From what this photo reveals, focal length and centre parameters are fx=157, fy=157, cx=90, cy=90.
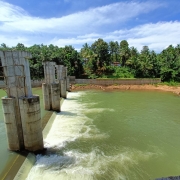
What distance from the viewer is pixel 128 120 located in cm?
1455

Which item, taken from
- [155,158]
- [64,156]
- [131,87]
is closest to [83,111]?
[64,156]

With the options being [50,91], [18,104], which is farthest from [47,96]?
[18,104]

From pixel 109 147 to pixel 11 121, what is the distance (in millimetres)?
5818

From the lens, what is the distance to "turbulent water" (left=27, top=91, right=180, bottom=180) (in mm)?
7476

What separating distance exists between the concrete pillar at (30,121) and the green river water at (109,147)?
86 centimetres

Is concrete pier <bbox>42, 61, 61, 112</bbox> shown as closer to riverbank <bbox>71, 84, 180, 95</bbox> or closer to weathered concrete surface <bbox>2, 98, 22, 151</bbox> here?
weathered concrete surface <bbox>2, 98, 22, 151</bbox>

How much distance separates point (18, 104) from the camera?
814cm

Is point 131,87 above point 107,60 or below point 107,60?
below

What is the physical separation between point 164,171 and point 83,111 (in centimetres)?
1059

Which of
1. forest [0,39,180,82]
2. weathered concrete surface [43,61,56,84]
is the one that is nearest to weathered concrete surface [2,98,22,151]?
weathered concrete surface [43,61,56,84]

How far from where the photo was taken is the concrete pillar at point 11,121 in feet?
25.9

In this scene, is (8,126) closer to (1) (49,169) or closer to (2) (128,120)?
(1) (49,169)

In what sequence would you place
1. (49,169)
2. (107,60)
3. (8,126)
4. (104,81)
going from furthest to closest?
(107,60) < (104,81) < (8,126) < (49,169)

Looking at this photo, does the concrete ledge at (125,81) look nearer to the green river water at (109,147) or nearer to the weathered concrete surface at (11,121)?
the green river water at (109,147)
